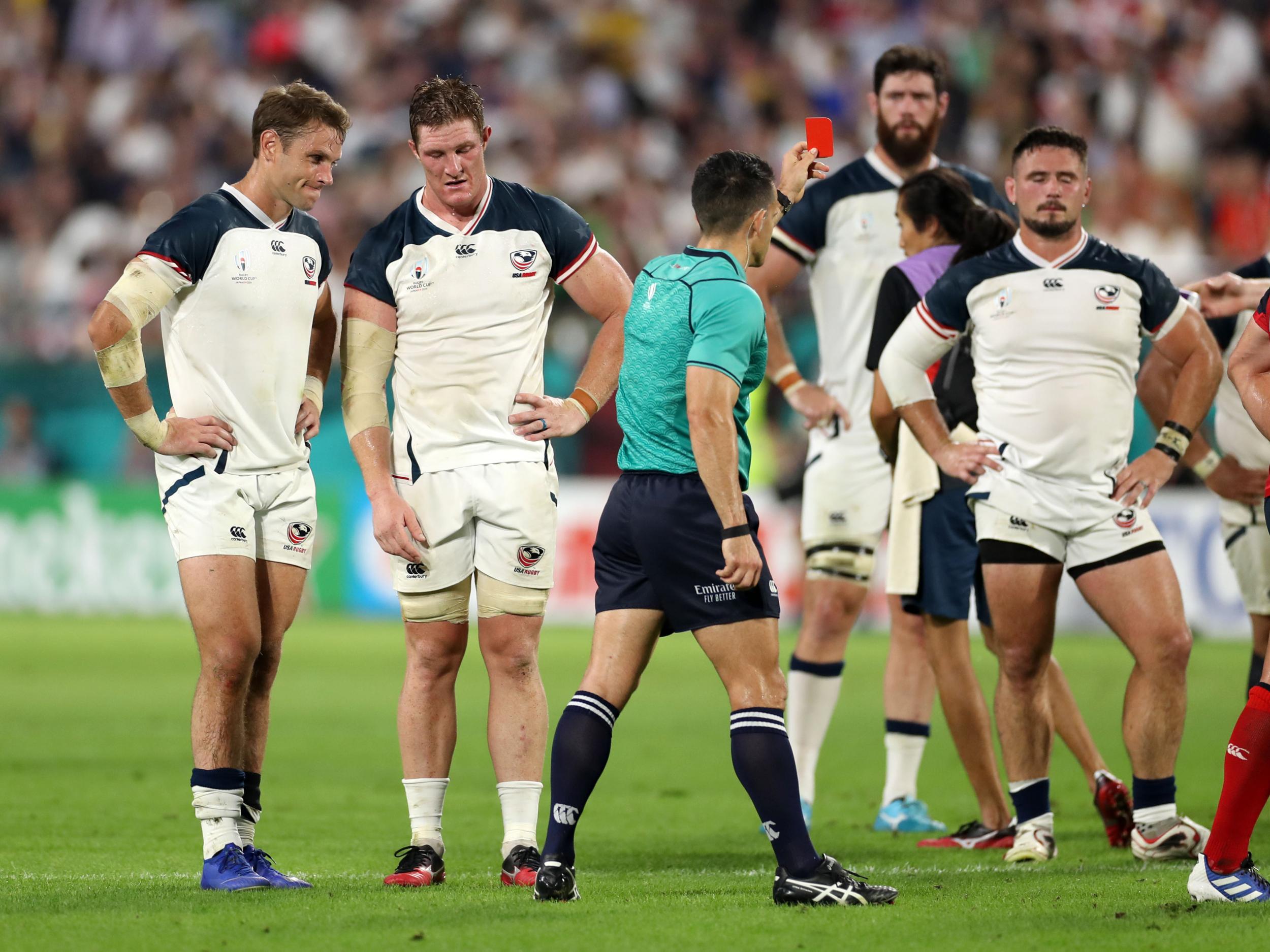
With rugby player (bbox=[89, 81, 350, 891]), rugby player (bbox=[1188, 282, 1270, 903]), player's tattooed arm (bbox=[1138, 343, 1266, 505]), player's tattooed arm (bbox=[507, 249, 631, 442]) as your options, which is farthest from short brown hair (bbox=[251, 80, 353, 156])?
player's tattooed arm (bbox=[1138, 343, 1266, 505])

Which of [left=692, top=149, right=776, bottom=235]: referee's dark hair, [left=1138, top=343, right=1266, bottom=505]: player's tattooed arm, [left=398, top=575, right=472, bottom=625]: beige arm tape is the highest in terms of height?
[left=692, top=149, right=776, bottom=235]: referee's dark hair

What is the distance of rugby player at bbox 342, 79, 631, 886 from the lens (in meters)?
6.18

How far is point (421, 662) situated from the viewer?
6.21 meters

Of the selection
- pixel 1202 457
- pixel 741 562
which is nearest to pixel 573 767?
pixel 741 562

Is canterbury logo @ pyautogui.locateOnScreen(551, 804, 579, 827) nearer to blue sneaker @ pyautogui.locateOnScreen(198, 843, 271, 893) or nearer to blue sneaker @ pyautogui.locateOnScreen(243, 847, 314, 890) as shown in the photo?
blue sneaker @ pyautogui.locateOnScreen(243, 847, 314, 890)

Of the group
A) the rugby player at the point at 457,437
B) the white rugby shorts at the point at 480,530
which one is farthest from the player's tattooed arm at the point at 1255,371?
the white rugby shorts at the point at 480,530

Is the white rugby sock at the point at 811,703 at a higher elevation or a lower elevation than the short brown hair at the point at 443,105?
lower

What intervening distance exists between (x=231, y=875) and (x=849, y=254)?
4386 mm

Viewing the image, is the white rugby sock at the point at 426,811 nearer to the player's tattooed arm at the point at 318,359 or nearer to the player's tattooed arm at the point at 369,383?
the player's tattooed arm at the point at 369,383

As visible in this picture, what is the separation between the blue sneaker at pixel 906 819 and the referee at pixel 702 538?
2.21m

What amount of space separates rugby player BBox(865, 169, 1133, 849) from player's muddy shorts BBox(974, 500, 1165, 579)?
32.9 inches

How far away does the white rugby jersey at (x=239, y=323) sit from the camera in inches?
242

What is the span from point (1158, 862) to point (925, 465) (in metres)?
2.08

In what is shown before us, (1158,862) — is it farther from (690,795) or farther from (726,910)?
(690,795)
